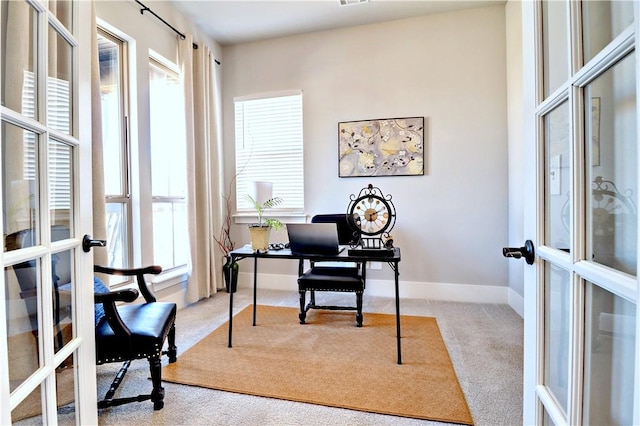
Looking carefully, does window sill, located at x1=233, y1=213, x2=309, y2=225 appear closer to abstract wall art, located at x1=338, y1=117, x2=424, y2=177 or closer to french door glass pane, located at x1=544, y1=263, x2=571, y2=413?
abstract wall art, located at x1=338, y1=117, x2=424, y2=177

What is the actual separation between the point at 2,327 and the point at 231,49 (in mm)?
3875

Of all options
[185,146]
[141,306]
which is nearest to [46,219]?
[141,306]

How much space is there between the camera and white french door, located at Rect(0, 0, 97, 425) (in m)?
0.81

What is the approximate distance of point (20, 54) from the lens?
3.08ft

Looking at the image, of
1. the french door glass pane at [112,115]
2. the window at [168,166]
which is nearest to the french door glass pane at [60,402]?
the french door glass pane at [112,115]

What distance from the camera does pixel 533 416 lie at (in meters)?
0.90

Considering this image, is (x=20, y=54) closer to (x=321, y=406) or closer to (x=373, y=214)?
(x=321, y=406)

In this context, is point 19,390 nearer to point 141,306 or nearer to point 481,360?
point 141,306

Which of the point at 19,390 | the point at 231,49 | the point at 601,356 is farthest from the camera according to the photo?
the point at 231,49

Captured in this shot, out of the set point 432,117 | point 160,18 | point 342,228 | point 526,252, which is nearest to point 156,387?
point 526,252

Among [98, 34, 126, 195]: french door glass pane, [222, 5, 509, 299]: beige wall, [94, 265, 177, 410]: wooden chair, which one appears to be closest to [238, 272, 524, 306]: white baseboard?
[222, 5, 509, 299]: beige wall

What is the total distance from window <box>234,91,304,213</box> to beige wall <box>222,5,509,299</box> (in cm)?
13

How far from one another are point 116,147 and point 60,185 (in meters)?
1.83

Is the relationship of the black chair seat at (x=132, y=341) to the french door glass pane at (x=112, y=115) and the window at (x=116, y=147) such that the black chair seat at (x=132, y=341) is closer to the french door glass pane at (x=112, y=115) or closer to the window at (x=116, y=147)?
the window at (x=116, y=147)
